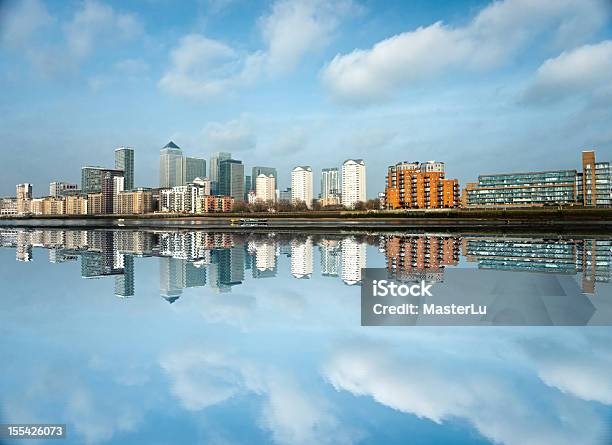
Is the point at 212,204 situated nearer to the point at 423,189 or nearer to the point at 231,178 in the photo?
the point at 231,178

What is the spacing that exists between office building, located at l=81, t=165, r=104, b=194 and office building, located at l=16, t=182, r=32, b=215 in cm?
1728

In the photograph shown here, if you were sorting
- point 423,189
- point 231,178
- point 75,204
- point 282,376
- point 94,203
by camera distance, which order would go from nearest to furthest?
1. point 282,376
2. point 423,189
3. point 94,203
4. point 75,204
5. point 231,178

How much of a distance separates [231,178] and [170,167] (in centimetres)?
2777

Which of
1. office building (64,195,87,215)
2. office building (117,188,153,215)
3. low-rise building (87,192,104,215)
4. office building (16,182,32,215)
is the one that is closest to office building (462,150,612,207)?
office building (117,188,153,215)

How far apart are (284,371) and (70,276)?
770cm

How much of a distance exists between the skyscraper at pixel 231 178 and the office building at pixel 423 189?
323ft

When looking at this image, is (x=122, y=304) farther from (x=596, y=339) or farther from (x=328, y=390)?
(x=596, y=339)

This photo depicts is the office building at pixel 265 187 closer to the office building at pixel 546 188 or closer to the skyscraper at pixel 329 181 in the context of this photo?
the skyscraper at pixel 329 181

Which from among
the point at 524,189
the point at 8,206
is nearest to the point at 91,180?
the point at 8,206

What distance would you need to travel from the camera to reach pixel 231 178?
546ft

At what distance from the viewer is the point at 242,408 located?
3.34 m

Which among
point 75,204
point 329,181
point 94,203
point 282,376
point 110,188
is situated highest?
point 329,181

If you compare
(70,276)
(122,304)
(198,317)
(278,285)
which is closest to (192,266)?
(70,276)

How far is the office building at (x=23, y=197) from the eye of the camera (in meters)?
144
